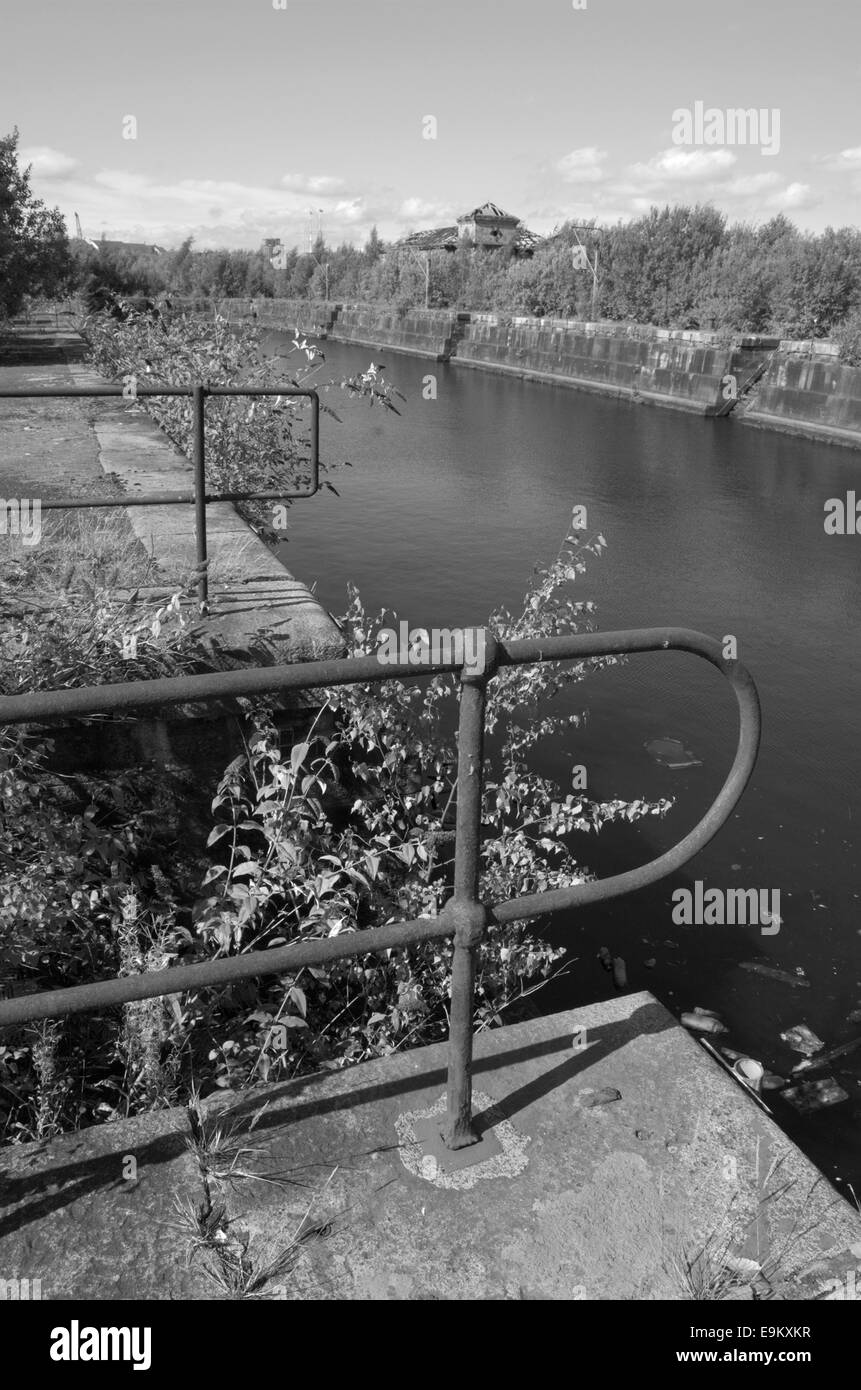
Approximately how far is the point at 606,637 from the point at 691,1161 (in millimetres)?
961

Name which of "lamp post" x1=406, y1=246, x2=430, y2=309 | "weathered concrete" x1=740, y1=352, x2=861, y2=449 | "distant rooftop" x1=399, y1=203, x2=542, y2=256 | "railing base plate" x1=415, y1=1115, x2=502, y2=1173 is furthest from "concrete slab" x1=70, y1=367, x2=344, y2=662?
"distant rooftop" x1=399, y1=203, x2=542, y2=256

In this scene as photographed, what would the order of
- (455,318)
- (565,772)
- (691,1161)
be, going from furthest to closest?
(455,318) → (565,772) → (691,1161)

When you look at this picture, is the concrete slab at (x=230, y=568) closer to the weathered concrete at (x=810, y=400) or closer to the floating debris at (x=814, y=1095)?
the floating debris at (x=814, y=1095)

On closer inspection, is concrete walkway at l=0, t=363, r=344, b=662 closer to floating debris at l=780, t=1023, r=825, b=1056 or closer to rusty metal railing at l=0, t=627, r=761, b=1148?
rusty metal railing at l=0, t=627, r=761, b=1148

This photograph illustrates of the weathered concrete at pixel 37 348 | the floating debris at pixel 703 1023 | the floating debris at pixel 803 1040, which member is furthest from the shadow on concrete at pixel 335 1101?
the weathered concrete at pixel 37 348

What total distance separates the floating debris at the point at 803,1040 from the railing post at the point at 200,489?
274 cm

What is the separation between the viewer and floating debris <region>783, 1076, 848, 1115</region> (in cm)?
384

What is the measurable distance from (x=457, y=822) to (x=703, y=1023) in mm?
2911

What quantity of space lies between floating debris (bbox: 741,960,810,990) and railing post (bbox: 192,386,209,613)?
8.88 feet

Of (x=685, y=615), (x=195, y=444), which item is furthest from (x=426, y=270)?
(x=195, y=444)
